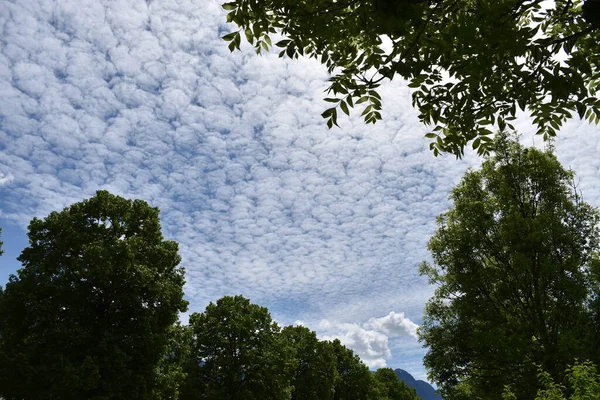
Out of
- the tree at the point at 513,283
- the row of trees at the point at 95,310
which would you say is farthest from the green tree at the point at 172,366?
the tree at the point at 513,283

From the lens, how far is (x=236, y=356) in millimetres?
33094

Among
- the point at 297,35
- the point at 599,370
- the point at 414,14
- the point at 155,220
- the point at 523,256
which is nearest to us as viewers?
the point at 414,14

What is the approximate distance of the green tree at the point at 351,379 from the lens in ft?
175

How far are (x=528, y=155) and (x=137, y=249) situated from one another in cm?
2144

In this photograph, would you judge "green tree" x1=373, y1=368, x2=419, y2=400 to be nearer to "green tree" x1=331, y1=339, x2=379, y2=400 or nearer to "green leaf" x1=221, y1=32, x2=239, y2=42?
"green tree" x1=331, y1=339, x2=379, y2=400

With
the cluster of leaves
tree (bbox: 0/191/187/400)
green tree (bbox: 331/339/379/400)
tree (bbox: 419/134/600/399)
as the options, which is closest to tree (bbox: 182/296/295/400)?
the cluster of leaves

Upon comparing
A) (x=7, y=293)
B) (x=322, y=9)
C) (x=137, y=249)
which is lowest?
(x=322, y=9)

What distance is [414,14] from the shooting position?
11.3ft

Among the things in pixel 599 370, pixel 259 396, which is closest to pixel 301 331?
pixel 259 396

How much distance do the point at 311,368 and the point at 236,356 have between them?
610 inches

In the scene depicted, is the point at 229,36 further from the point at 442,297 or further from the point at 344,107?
the point at 442,297

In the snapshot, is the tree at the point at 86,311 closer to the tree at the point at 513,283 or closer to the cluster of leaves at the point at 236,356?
the cluster of leaves at the point at 236,356

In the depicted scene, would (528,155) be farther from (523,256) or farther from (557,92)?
(557,92)

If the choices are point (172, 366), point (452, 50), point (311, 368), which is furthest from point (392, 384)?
point (452, 50)
